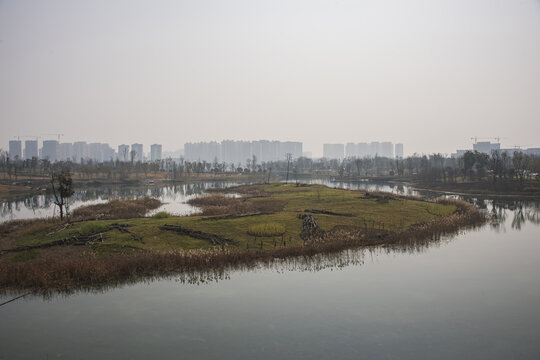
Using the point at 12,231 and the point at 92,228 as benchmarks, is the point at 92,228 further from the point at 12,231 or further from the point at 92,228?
the point at 12,231

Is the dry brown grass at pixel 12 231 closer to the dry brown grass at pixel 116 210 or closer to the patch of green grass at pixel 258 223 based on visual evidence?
the patch of green grass at pixel 258 223

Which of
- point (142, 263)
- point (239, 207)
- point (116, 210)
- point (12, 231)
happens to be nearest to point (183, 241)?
point (142, 263)

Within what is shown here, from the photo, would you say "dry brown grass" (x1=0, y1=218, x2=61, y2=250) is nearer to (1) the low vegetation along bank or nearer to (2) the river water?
(1) the low vegetation along bank

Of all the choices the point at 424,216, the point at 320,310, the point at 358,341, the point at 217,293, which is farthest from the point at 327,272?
the point at 424,216

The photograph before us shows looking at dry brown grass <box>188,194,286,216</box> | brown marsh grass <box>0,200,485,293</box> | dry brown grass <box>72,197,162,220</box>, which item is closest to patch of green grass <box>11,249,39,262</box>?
brown marsh grass <box>0,200,485,293</box>

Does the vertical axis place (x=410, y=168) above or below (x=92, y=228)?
above

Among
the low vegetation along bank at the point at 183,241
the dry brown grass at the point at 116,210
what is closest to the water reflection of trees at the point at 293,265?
the low vegetation along bank at the point at 183,241
